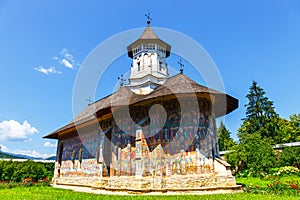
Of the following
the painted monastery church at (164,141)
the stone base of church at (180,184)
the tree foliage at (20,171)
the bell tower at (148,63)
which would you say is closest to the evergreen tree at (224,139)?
the bell tower at (148,63)

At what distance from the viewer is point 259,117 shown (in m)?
35.5

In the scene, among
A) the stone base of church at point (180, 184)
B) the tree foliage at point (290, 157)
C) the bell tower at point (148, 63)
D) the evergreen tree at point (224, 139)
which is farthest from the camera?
the evergreen tree at point (224, 139)

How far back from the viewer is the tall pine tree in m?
33.2

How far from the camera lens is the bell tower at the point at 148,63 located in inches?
787

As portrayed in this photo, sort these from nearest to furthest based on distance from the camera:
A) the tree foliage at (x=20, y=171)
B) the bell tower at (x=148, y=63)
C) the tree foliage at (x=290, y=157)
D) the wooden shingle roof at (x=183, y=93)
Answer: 1. the wooden shingle roof at (x=183, y=93)
2. the tree foliage at (x=290, y=157)
3. the bell tower at (x=148, y=63)
4. the tree foliage at (x=20, y=171)

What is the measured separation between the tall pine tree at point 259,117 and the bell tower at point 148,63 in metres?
18.8

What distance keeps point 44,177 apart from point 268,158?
19904 mm

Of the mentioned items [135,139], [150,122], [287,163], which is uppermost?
[150,122]

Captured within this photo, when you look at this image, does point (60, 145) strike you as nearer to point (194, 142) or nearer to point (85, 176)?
point (85, 176)

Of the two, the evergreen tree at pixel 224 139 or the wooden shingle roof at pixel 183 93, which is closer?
the wooden shingle roof at pixel 183 93

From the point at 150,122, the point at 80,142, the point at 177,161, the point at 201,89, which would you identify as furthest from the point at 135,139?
the point at 80,142

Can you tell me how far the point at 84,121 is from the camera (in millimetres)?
15828

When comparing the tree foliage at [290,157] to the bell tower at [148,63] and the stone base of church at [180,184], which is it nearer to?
the bell tower at [148,63]

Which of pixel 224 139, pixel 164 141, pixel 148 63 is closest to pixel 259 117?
pixel 224 139
